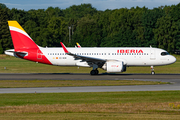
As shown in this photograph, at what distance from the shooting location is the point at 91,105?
59.8ft

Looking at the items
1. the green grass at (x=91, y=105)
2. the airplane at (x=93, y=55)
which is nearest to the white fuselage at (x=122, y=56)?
the airplane at (x=93, y=55)

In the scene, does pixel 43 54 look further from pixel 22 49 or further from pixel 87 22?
pixel 87 22

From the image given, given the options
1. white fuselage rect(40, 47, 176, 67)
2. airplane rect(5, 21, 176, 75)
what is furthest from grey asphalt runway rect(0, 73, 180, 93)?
white fuselage rect(40, 47, 176, 67)

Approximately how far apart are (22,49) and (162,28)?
68.4 meters

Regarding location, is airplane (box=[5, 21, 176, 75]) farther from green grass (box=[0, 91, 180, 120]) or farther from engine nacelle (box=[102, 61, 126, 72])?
green grass (box=[0, 91, 180, 120])

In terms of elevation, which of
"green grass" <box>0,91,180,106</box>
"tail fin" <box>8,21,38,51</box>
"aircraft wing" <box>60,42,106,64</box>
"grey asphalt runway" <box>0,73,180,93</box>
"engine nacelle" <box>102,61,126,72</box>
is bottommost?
"grey asphalt runway" <box>0,73,180,93</box>

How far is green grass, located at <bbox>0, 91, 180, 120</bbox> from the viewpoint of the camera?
15265mm

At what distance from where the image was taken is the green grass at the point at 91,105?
1526 centimetres

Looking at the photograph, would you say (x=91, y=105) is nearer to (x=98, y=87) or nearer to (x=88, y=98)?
(x=88, y=98)

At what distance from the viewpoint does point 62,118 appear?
14406mm

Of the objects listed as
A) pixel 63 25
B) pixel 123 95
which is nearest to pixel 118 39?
pixel 63 25

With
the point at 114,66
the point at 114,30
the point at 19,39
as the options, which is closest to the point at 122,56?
the point at 114,66

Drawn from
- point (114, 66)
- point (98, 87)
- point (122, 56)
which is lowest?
point (98, 87)

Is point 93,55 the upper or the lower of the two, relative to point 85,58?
upper
